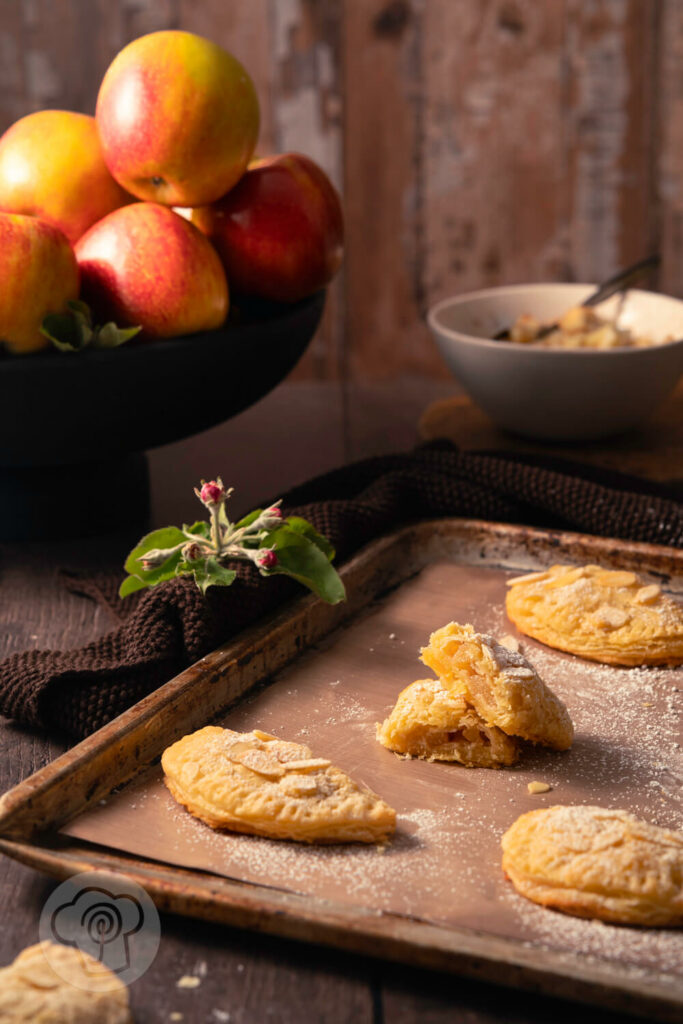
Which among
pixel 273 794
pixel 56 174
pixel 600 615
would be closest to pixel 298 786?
pixel 273 794

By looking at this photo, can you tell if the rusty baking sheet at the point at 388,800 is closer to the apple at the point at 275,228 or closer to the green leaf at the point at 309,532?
the green leaf at the point at 309,532

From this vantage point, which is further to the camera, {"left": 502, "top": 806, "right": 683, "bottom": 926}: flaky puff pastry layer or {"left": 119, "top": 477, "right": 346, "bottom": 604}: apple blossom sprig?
{"left": 119, "top": 477, "right": 346, "bottom": 604}: apple blossom sprig

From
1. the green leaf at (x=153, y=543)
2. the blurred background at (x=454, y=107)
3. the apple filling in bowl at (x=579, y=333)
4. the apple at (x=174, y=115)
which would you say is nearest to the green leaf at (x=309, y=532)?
the green leaf at (x=153, y=543)

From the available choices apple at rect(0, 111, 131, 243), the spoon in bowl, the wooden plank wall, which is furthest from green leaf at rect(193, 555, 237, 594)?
the wooden plank wall

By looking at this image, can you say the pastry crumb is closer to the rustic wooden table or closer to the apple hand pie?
the rustic wooden table

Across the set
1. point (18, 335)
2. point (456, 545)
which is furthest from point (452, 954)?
point (18, 335)

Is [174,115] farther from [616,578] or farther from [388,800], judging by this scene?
[388,800]
